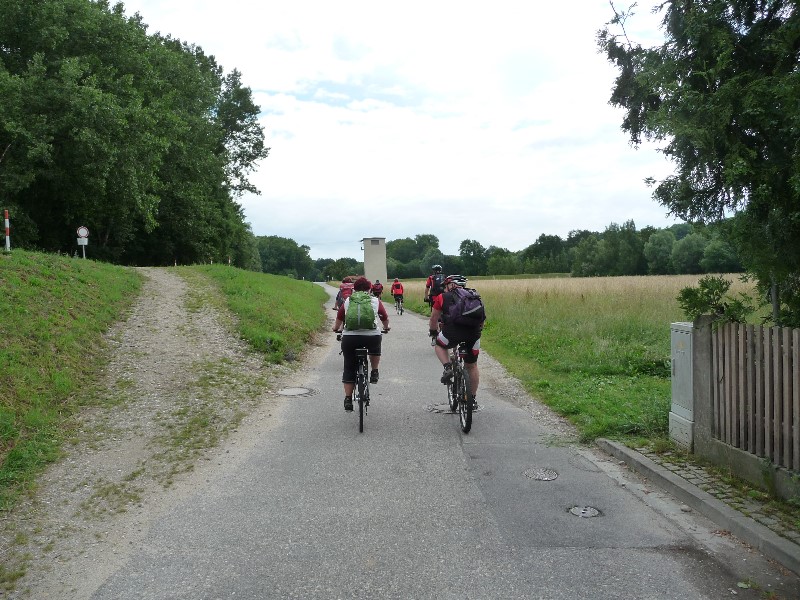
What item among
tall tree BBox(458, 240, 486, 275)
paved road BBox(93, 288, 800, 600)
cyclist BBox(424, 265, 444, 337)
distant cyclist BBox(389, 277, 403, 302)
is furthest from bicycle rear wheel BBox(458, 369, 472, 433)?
tall tree BBox(458, 240, 486, 275)

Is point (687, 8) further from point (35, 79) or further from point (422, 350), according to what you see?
point (35, 79)

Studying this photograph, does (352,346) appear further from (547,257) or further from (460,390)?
(547,257)

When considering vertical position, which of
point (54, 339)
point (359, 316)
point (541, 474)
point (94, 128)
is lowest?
point (541, 474)

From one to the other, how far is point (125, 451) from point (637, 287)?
72.0 feet

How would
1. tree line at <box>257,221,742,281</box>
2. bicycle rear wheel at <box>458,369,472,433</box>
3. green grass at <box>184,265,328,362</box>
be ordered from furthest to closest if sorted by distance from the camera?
tree line at <box>257,221,742,281</box>, green grass at <box>184,265,328,362</box>, bicycle rear wheel at <box>458,369,472,433</box>

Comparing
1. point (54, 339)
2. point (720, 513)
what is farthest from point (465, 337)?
point (54, 339)

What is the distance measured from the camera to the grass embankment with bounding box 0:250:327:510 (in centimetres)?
631

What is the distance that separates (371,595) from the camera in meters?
3.39

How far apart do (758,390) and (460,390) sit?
339 centimetres

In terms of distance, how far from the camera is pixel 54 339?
31.0ft

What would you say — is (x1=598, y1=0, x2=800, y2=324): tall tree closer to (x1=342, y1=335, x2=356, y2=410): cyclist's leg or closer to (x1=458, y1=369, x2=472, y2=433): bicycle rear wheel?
(x1=458, y1=369, x2=472, y2=433): bicycle rear wheel

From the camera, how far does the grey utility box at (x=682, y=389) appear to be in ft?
19.2

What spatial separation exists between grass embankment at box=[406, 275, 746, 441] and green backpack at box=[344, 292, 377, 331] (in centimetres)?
275

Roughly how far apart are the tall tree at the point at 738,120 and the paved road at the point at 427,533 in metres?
2.13
